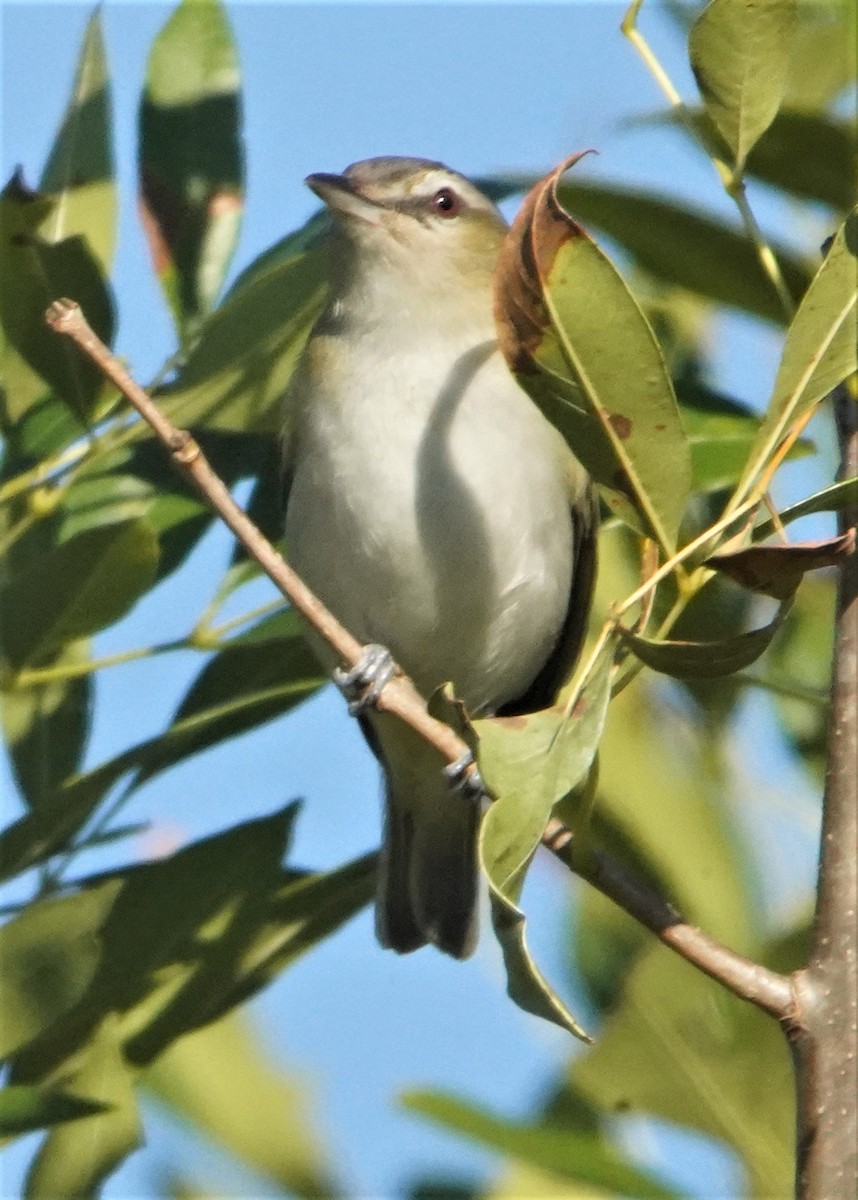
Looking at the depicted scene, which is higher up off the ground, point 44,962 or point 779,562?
point 779,562

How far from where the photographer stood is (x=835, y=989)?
1.74 meters

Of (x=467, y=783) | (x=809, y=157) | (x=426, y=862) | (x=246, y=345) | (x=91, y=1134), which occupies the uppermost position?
(x=246, y=345)

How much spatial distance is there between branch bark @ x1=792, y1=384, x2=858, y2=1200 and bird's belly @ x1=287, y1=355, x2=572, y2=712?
133cm

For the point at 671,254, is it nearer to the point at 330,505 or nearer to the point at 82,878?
the point at 330,505

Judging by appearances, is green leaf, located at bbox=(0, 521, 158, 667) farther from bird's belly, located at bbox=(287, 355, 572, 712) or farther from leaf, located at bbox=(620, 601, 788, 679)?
leaf, located at bbox=(620, 601, 788, 679)

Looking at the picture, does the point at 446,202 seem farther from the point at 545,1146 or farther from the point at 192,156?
the point at 545,1146

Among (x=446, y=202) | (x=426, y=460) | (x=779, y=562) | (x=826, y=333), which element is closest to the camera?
(x=779, y=562)

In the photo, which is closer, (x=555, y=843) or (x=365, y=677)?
(x=555, y=843)

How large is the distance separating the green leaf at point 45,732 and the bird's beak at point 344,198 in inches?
38.3

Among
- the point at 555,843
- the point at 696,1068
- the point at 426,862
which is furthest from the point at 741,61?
the point at 426,862

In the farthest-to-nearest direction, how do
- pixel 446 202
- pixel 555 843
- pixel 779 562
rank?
pixel 446 202 < pixel 555 843 < pixel 779 562

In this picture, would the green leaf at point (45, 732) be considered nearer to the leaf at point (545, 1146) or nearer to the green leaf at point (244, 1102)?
the green leaf at point (244, 1102)

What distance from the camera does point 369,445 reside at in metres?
3.10

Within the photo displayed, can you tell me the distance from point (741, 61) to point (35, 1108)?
1.46 meters
